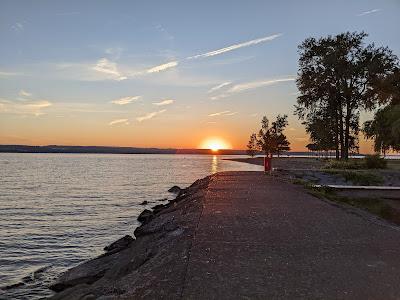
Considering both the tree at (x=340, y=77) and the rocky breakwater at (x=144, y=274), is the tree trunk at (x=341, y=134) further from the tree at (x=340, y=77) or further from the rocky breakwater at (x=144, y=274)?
the rocky breakwater at (x=144, y=274)

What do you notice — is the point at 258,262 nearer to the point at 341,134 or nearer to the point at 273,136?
the point at 341,134

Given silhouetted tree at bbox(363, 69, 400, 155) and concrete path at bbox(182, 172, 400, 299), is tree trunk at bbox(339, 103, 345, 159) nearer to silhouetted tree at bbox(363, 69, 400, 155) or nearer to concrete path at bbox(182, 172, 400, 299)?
silhouetted tree at bbox(363, 69, 400, 155)

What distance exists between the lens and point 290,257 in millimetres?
7312

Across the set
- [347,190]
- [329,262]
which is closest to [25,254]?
[329,262]

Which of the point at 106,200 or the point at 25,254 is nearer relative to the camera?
the point at 25,254

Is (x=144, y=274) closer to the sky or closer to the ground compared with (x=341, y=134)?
closer to the ground

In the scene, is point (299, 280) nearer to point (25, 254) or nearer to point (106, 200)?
point (25, 254)

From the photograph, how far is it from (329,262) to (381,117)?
40315 millimetres

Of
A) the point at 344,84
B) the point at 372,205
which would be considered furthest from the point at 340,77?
the point at 372,205

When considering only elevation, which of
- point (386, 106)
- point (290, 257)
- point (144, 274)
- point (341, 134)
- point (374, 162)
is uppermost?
point (386, 106)

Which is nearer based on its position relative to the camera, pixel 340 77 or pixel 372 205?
pixel 372 205

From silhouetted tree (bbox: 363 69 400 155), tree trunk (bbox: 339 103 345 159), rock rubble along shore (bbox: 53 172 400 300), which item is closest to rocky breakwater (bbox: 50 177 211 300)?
rock rubble along shore (bbox: 53 172 400 300)

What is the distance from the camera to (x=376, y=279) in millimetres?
6238

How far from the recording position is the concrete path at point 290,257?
18.7 ft
